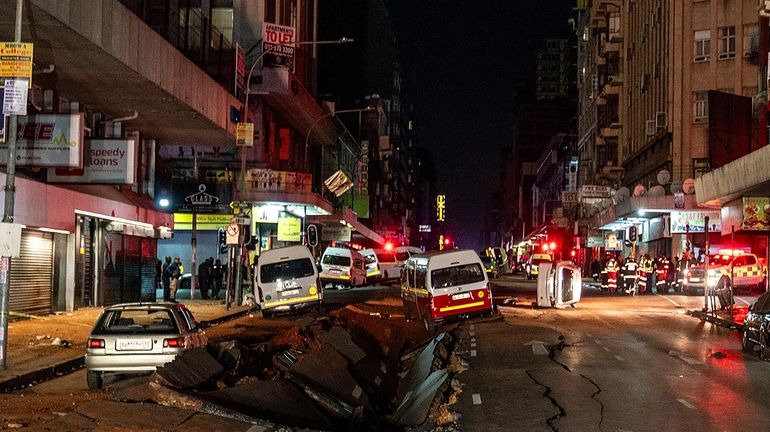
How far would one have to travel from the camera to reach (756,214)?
3747 cm

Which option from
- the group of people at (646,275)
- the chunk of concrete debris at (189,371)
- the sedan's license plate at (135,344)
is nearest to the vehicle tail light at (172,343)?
the sedan's license plate at (135,344)

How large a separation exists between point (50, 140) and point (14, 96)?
7.81m

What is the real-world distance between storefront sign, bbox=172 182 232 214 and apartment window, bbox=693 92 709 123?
28.9m

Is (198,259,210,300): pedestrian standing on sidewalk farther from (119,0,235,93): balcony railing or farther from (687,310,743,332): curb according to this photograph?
(687,310,743,332): curb

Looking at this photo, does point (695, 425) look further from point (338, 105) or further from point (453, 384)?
point (338, 105)

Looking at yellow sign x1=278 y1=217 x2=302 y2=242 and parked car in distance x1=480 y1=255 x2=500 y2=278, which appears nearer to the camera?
yellow sign x1=278 y1=217 x2=302 y2=242

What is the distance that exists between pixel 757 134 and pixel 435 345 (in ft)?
119

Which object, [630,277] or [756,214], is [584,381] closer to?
[756,214]

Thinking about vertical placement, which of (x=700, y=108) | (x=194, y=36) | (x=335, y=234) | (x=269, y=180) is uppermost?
(x=194, y=36)

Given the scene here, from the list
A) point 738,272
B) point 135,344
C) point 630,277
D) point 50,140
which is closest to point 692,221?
point 630,277

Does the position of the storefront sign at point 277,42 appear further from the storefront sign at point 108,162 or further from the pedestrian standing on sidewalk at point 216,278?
the storefront sign at point 108,162

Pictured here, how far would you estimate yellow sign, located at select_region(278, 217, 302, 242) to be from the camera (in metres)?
57.9

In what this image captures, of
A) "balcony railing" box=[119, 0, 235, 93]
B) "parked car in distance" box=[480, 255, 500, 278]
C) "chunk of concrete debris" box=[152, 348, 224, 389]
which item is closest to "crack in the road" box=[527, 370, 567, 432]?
"chunk of concrete debris" box=[152, 348, 224, 389]

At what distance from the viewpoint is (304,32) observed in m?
72.8
